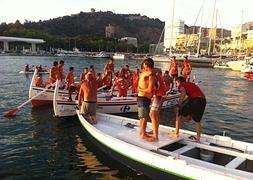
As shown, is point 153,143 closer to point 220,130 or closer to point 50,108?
point 220,130

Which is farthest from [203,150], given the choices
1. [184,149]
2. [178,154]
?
[178,154]

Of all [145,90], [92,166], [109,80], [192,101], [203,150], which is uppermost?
[145,90]

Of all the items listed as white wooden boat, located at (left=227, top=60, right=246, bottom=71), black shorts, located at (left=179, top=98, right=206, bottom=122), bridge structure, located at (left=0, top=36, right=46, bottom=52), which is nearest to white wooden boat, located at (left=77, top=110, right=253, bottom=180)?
black shorts, located at (left=179, top=98, right=206, bottom=122)

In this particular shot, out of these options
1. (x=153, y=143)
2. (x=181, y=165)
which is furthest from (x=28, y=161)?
(x=181, y=165)

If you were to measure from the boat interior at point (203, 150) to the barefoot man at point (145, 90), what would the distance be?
47cm

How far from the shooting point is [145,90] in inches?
408

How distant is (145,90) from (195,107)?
155 cm

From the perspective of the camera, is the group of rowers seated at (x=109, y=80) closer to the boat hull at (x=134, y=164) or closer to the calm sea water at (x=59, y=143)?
the calm sea water at (x=59, y=143)

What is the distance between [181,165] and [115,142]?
2.51 meters

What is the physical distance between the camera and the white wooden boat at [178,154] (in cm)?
841

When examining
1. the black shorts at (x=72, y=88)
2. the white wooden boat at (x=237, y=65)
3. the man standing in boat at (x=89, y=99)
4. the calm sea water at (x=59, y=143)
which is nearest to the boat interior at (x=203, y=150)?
the calm sea water at (x=59, y=143)

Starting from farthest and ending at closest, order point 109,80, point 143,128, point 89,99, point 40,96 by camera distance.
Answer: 1. point 109,80
2. point 40,96
3. point 89,99
4. point 143,128

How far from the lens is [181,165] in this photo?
8.56 meters

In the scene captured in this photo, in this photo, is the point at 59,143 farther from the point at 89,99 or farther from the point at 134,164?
the point at 134,164
